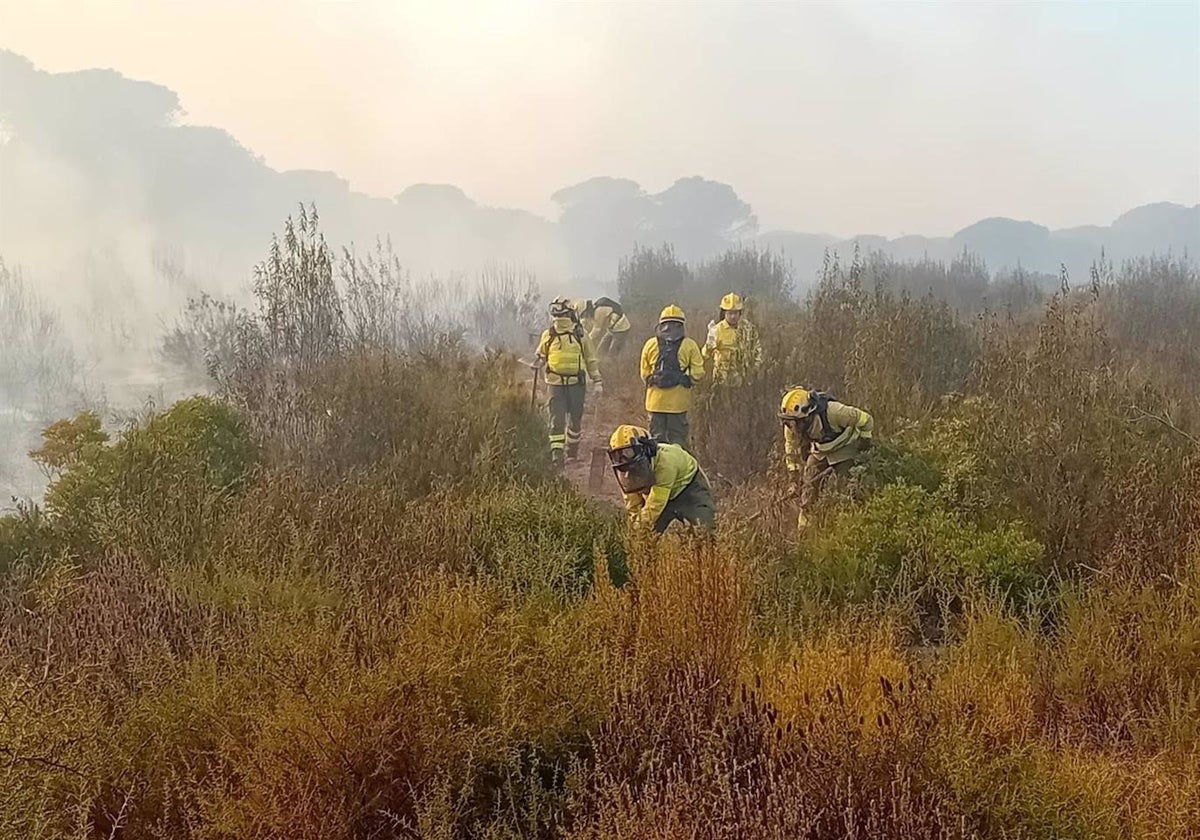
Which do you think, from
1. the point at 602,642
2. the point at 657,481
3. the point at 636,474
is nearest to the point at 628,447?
the point at 636,474

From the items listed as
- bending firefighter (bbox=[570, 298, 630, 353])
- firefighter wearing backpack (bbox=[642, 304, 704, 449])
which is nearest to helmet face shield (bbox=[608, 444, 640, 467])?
firefighter wearing backpack (bbox=[642, 304, 704, 449])

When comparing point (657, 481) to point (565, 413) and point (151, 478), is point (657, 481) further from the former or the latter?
point (565, 413)

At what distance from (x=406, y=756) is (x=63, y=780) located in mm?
906

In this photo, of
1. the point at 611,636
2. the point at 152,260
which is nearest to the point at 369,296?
the point at 611,636

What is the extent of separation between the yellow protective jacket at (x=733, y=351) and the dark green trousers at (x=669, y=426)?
77 centimetres

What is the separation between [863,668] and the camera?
2.91m

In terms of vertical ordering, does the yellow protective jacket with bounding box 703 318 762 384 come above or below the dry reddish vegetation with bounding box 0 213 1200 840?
above

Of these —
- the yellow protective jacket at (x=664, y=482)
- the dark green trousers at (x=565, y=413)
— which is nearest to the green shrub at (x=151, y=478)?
the yellow protective jacket at (x=664, y=482)

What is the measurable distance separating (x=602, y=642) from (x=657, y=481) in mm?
2240

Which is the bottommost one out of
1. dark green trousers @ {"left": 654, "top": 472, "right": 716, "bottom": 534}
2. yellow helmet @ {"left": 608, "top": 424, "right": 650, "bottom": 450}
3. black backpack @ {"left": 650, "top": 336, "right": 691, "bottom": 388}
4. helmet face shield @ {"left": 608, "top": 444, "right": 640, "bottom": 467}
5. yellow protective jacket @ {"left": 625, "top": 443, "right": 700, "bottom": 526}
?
dark green trousers @ {"left": 654, "top": 472, "right": 716, "bottom": 534}

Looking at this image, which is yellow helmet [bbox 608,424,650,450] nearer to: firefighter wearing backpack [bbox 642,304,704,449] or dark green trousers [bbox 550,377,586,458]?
firefighter wearing backpack [bbox 642,304,704,449]

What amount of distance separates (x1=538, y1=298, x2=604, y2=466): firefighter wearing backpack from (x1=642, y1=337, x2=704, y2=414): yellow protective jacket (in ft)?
3.75

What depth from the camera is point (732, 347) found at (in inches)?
350

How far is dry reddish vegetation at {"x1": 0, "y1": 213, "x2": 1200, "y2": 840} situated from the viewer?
2.33m
